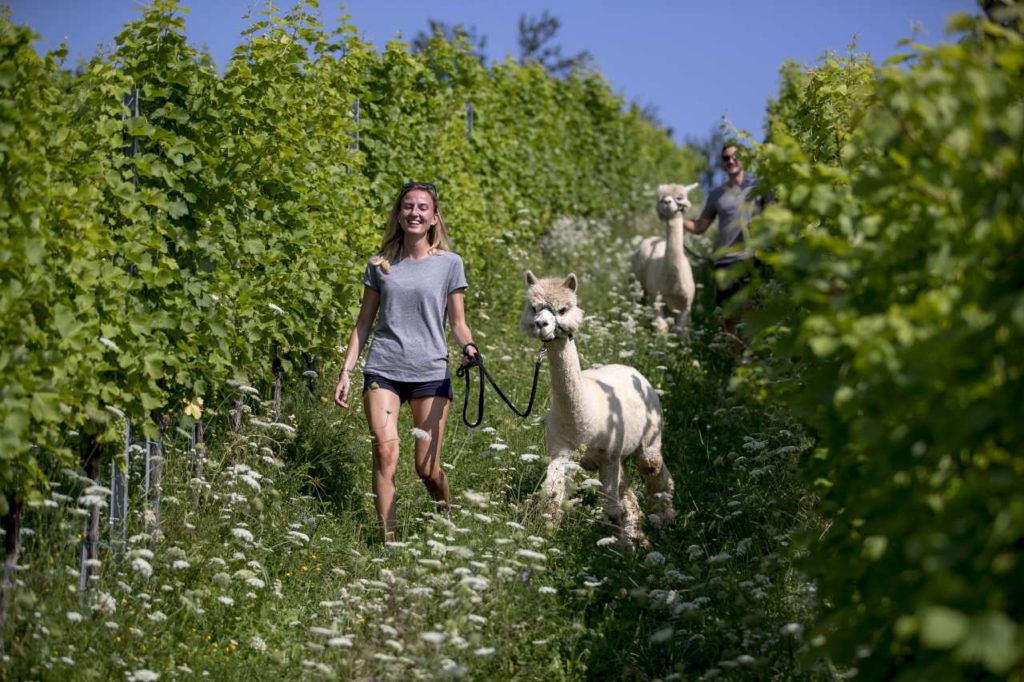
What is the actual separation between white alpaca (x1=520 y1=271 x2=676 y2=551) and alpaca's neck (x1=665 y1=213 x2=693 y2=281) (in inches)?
179

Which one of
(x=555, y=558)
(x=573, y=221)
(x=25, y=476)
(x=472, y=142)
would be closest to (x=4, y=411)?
(x=25, y=476)

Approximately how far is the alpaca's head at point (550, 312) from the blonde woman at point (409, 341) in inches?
15.1

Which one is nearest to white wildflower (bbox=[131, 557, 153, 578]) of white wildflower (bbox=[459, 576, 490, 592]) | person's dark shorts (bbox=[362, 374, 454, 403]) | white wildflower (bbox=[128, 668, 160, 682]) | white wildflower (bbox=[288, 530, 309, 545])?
white wildflower (bbox=[128, 668, 160, 682])

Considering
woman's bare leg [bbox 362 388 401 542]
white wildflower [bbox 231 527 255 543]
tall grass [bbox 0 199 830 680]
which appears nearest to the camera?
tall grass [bbox 0 199 830 680]

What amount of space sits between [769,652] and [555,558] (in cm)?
123

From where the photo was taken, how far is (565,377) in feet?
20.6

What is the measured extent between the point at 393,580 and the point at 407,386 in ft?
5.07

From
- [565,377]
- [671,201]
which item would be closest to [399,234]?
[565,377]

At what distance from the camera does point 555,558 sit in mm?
5672

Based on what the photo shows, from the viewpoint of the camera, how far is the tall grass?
15.1 ft

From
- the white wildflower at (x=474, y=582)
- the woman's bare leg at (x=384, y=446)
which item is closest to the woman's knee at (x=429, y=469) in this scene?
the woman's bare leg at (x=384, y=446)

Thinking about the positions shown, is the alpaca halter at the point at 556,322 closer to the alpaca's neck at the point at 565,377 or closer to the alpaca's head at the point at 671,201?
the alpaca's neck at the point at 565,377

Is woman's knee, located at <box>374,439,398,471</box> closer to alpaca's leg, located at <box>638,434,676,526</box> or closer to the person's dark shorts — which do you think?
the person's dark shorts

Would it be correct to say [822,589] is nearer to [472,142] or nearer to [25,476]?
[25,476]
